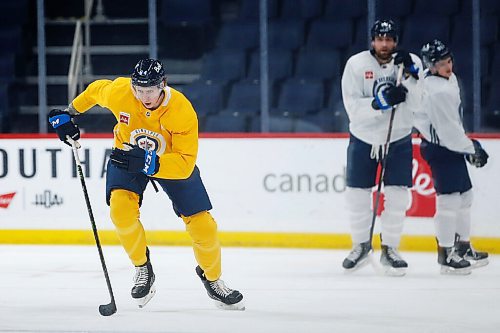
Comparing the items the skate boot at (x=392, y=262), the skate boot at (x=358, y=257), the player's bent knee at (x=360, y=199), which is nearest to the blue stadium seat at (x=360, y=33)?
the player's bent knee at (x=360, y=199)

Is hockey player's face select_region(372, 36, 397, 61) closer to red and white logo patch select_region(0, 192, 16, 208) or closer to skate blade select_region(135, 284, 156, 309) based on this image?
skate blade select_region(135, 284, 156, 309)

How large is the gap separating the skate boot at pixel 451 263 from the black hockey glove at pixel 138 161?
2048 millimetres

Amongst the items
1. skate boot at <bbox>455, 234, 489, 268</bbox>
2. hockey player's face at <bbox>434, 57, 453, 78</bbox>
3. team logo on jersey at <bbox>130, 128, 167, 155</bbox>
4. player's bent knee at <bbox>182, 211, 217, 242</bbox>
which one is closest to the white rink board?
skate boot at <bbox>455, 234, 489, 268</bbox>

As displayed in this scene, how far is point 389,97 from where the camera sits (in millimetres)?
5508

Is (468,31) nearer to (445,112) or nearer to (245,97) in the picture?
(245,97)

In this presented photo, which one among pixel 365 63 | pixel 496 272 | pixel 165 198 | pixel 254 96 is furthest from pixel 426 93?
pixel 254 96

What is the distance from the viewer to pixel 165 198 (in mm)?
6906

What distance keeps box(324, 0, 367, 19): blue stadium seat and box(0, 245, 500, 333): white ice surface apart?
2.20 m

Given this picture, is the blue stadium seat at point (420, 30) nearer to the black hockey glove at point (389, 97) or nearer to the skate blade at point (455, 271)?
the black hockey glove at point (389, 97)

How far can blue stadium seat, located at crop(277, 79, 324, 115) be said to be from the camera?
7.68m

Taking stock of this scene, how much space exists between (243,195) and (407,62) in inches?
64.4

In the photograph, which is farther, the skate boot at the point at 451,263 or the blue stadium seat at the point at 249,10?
the blue stadium seat at the point at 249,10

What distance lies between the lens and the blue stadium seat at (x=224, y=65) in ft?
26.7

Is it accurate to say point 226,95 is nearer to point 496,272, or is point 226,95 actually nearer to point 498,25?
point 498,25
